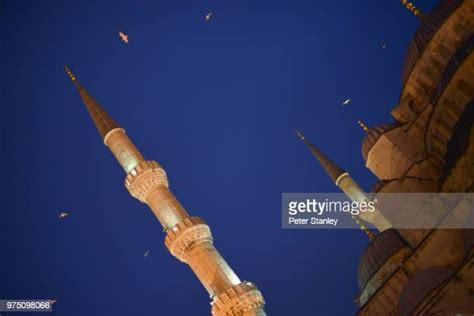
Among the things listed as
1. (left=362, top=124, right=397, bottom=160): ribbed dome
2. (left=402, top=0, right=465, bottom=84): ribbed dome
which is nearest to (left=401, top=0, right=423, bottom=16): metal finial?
(left=402, top=0, right=465, bottom=84): ribbed dome

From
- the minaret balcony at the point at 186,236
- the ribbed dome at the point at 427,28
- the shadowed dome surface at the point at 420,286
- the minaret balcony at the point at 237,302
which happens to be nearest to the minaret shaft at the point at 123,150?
the minaret balcony at the point at 186,236

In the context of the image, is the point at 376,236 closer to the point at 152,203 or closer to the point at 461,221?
the point at 461,221

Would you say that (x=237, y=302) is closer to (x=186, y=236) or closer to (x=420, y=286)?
(x=186, y=236)

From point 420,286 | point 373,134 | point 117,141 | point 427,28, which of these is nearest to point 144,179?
point 117,141

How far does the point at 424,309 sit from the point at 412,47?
12952mm

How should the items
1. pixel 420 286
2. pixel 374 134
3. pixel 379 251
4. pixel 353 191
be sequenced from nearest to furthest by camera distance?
pixel 420 286 < pixel 379 251 < pixel 374 134 < pixel 353 191

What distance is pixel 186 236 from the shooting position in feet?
52.6

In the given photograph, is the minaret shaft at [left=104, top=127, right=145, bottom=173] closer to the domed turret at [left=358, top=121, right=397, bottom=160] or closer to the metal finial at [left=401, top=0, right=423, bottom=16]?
the domed turret at [left=358, top=121, right=397, bottom=160]

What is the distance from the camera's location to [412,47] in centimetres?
2081

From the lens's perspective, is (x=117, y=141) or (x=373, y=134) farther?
(x=373, y=134)

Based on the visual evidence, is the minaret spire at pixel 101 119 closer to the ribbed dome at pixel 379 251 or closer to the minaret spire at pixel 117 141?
the minaret spire at pixel 117 141

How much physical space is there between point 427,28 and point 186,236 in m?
12.1

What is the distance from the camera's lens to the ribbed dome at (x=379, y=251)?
1719cm

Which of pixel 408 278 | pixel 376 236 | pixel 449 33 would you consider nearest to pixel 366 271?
pixel 376 236
